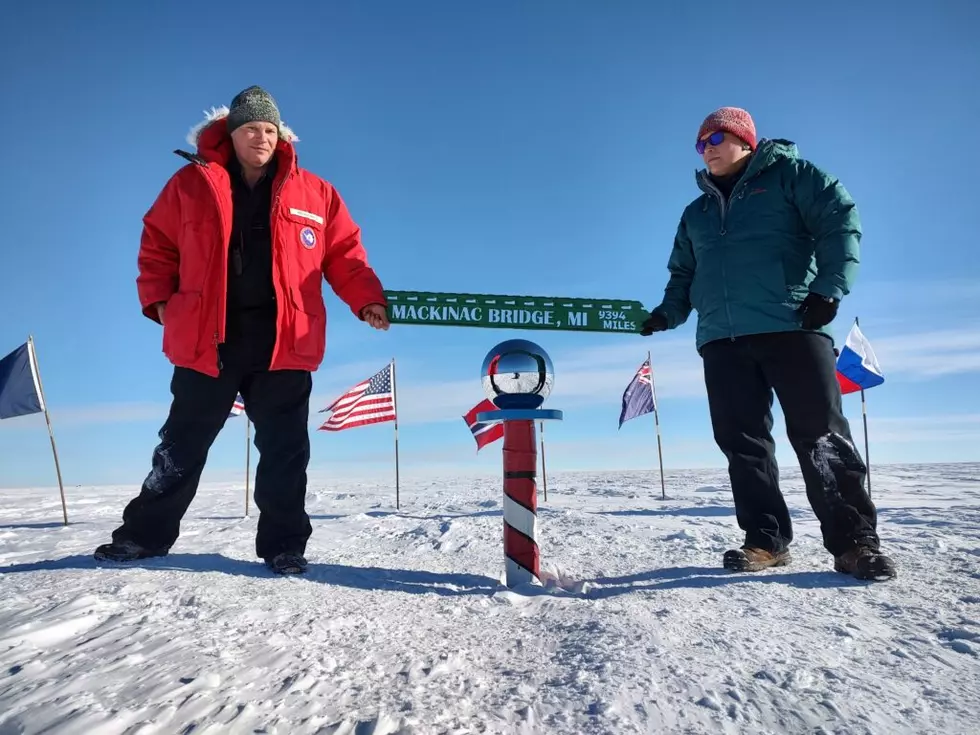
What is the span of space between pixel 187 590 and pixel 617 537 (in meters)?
2.22

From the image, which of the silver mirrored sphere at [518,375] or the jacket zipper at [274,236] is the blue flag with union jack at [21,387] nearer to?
the jacket zipper at [274,236]

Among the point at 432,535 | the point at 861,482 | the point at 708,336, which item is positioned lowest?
the point at 432,535

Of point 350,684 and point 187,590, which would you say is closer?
point 350,684

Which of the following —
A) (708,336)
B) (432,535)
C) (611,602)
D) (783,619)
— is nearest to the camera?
(783,619)

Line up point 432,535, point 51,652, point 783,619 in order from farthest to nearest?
point 432,535 < point 783,619 < point 51,652

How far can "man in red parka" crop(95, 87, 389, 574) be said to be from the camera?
247cm

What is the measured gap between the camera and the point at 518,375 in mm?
2373

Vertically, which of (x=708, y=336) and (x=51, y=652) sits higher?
(x=708, y=336)

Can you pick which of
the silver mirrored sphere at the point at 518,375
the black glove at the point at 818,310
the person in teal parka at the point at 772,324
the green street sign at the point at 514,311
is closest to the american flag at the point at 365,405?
the green street sign at the point at 514,311

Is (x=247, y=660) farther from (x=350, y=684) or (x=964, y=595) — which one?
(x=964, y=595)

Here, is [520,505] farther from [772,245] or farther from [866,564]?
[772,245]

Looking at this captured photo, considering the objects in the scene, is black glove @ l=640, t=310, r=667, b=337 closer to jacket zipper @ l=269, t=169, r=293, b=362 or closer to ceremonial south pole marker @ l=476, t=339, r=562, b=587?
ceremonial south pole marker @ l=476, t=339, r=562, b=587

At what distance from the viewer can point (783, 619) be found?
1.61 m

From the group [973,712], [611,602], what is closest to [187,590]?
[611,602]
